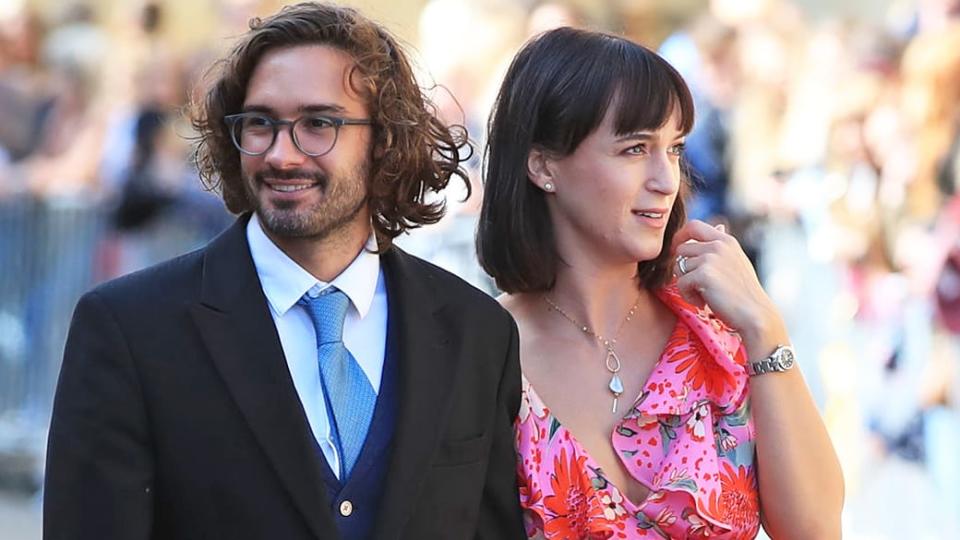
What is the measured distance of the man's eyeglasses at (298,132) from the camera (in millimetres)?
3779

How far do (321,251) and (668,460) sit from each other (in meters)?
0.91

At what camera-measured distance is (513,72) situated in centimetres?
447

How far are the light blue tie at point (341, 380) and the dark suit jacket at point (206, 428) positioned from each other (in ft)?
0.25

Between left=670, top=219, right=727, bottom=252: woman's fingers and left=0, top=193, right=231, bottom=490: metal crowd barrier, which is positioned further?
left=0, top=193, right=231, bottom=490: metal crowd barrier

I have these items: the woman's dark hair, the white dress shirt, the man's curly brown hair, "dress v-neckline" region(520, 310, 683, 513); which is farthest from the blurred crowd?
the white dress shirt

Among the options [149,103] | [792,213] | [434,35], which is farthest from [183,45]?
[792,213]

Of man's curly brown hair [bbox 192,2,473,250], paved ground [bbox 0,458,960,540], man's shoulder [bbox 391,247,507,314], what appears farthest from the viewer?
paved ground [bbox 0,458,960,540]

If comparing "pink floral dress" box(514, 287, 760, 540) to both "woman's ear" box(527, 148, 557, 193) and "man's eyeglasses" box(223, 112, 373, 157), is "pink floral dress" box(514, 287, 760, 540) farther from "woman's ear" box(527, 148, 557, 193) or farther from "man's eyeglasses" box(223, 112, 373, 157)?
"man's eyeglasses" box(223, 112, 373, 157)

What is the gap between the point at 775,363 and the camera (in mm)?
4156

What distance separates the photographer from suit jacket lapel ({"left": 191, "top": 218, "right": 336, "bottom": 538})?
143 inches

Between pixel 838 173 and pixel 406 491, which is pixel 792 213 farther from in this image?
pixel 406 491

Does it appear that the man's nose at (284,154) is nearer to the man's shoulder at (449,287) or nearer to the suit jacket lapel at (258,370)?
the suit jacket lapel at (258,370)

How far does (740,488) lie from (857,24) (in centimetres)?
673

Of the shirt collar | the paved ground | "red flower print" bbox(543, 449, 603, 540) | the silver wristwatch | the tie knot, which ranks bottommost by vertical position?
the paved ground
